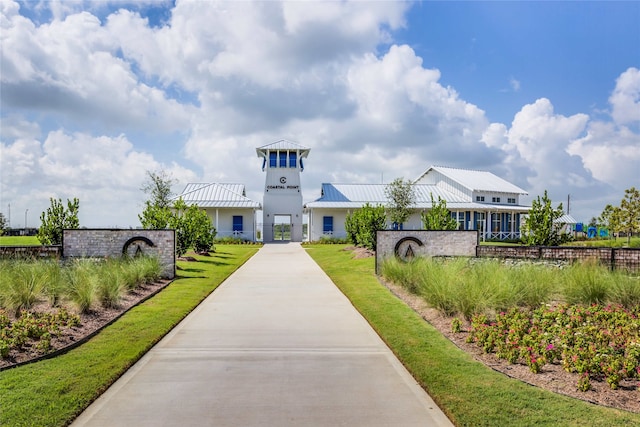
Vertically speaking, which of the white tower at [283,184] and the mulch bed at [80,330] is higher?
the white tower at [283,184]

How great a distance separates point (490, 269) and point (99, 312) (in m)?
8.40

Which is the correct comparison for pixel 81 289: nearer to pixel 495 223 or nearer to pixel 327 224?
pixel 327 224

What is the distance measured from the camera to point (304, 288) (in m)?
13.8

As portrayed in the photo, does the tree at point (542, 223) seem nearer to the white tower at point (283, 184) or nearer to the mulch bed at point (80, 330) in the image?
the mulch bed at point (80, 330)

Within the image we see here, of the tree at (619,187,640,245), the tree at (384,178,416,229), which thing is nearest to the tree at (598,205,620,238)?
the tree at (619,187,640,245)

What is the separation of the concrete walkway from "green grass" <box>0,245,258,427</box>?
176 millimetres

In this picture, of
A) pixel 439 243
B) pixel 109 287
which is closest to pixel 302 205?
pixel 439 243

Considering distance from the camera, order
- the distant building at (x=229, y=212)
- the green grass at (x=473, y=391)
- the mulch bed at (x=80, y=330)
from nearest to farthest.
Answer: the green grass at (x=473, y=391)
the mulch bed at (x=80, y=330)
the distant building at (x=229, y=212)

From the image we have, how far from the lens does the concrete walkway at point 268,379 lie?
16.0ft

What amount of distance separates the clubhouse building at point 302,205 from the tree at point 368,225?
10.4 metres

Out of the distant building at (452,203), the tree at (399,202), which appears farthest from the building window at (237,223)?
the tree at (399,202)

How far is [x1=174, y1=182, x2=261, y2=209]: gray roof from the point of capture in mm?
39781

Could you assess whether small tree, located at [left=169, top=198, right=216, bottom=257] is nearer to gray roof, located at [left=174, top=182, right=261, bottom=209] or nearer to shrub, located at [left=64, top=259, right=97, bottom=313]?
shrub, located at [left=64, top=259, right=97, bottom=313]

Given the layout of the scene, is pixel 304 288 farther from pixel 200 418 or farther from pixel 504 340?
pixel 200 418
